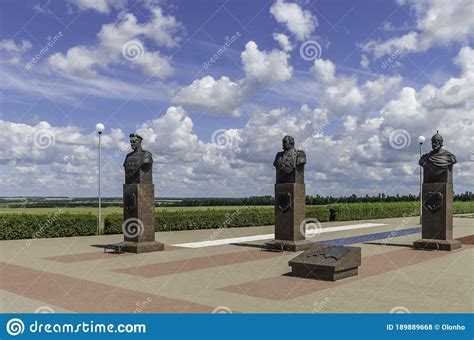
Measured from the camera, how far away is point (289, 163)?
45.8 feet

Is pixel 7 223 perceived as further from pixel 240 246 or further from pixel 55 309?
pixel 55 309

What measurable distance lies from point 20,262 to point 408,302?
8949mm

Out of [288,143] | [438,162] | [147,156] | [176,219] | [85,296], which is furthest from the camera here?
[176,219]

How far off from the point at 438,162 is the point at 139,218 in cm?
883

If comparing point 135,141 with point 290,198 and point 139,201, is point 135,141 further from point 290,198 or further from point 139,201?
point 290,198

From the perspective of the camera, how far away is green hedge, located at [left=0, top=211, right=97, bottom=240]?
55.6 ft

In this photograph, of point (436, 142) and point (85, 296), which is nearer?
point (85, 296)

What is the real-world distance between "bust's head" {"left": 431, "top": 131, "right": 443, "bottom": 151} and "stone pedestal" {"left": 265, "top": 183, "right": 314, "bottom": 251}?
416 cm

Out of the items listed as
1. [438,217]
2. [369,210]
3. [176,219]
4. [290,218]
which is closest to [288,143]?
[290,218]

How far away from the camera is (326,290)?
8383 millimetres

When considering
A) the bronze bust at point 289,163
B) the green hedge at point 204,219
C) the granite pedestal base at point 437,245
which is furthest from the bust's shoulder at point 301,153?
the green hedge at point 204,219

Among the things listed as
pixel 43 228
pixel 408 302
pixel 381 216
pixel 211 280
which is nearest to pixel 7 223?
pixel 43 228

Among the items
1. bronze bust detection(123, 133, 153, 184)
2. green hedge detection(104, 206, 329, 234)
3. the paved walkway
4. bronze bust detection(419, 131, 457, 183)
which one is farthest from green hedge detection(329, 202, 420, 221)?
bronze bust detection(123, 133, 153, 184)

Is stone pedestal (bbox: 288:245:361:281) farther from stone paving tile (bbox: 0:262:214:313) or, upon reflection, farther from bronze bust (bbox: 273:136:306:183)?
bronze bust (bbox: 273:136:306:183)
